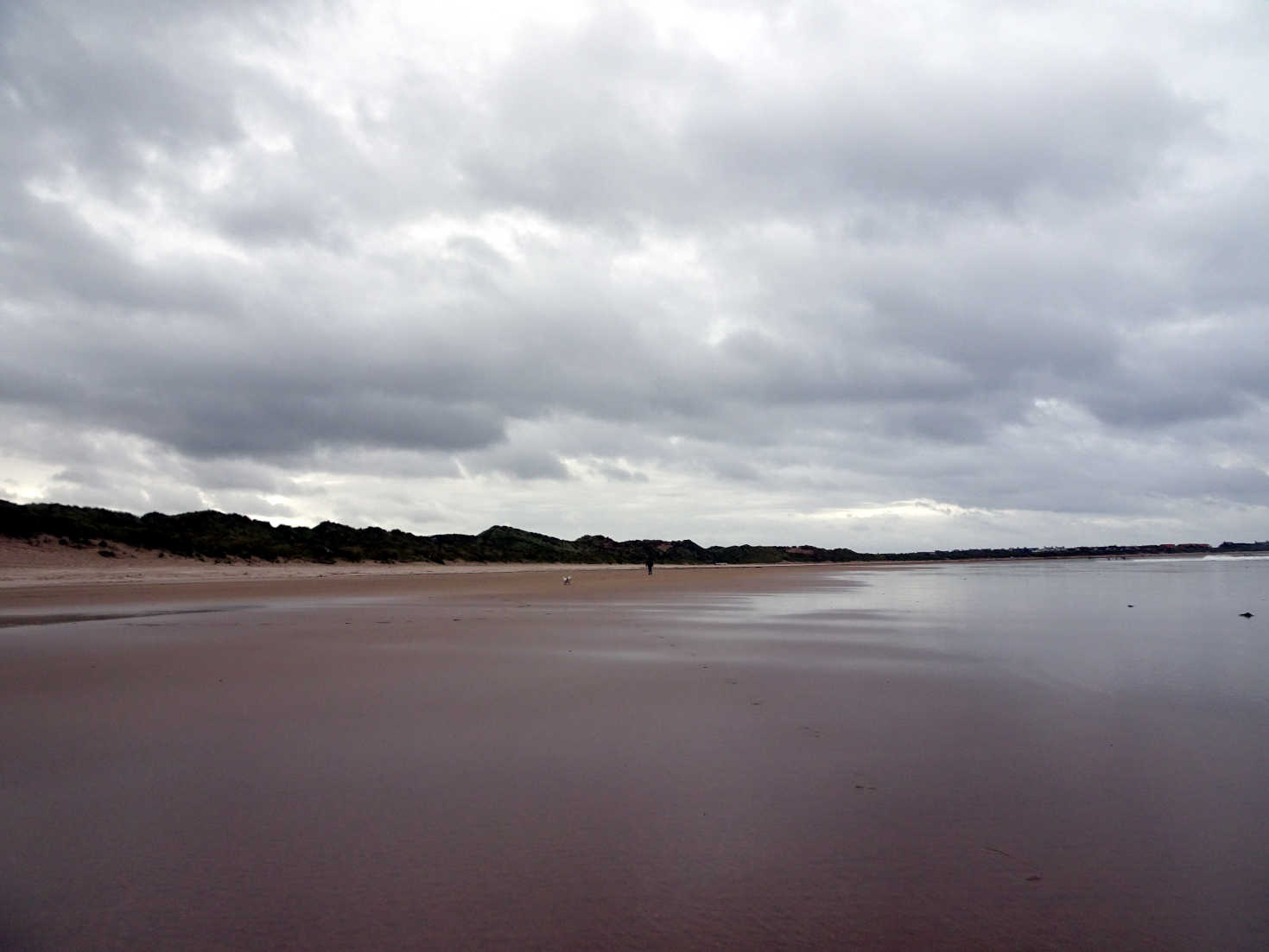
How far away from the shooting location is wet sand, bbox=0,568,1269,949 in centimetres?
320

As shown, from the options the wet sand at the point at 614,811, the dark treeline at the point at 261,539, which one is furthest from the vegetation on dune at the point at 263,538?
the wet sand at the point at 614,811

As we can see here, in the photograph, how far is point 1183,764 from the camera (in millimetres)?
5242

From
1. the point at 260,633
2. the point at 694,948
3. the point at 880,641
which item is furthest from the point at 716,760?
the point at 260,633

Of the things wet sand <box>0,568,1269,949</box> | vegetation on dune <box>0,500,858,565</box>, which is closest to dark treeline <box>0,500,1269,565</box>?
vegetation on dune <box>0,500,858,565</box>

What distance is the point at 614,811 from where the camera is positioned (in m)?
4.44

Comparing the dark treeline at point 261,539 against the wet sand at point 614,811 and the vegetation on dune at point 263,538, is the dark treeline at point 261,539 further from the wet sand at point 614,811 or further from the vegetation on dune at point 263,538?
the wet sand at point 614,811

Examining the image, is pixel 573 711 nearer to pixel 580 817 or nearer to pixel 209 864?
pixel 580 817

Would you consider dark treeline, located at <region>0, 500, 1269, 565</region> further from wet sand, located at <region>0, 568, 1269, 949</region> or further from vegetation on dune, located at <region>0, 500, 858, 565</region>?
wet sand, located at <region>0, 568, 1269, 949</region>

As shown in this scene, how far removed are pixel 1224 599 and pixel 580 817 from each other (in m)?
21.4

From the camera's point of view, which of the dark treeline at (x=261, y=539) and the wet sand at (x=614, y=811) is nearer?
the wet sand at (x=614, y=811)

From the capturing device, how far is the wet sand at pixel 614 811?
126 inches

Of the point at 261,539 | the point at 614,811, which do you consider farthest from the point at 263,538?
the point at 614,811

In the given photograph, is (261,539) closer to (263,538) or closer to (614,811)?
(263,538)

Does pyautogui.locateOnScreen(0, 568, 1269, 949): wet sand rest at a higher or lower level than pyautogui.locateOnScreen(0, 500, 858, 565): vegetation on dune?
lower
